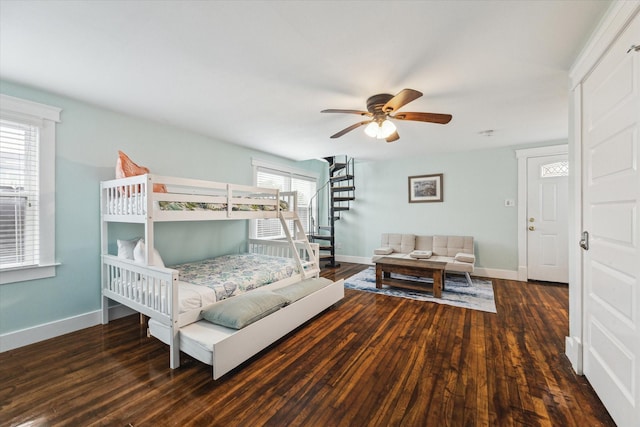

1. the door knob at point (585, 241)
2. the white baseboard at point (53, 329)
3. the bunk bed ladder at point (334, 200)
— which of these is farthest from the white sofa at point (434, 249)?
the white baseboard at point (53, 329)

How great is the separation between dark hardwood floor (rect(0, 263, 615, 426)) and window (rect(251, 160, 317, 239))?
2436 mm

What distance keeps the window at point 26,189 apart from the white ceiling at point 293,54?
0.33 meters

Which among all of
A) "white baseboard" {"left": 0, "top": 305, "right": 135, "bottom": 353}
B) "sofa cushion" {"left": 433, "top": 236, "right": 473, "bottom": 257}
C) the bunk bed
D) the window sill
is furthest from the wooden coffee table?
the window sill

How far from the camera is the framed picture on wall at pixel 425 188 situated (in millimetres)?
4996

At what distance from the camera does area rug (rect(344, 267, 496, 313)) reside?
3.23 m

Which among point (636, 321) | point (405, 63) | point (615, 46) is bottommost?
point (636, 321)

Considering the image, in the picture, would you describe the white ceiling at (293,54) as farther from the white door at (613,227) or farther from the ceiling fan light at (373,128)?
the white door at (613,227)

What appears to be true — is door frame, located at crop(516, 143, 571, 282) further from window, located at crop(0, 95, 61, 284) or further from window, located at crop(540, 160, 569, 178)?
window, located at crop(0, 95, 61, 284)

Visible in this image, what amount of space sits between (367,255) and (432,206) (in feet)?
5.64

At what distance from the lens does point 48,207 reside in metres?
2.39

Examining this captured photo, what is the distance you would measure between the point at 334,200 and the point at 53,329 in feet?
14.6

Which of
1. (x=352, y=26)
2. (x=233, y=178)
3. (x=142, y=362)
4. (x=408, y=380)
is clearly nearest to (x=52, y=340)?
(x=142, y=362)

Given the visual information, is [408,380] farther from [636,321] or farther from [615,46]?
[615,46]

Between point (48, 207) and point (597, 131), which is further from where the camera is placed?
point (48, 207)
